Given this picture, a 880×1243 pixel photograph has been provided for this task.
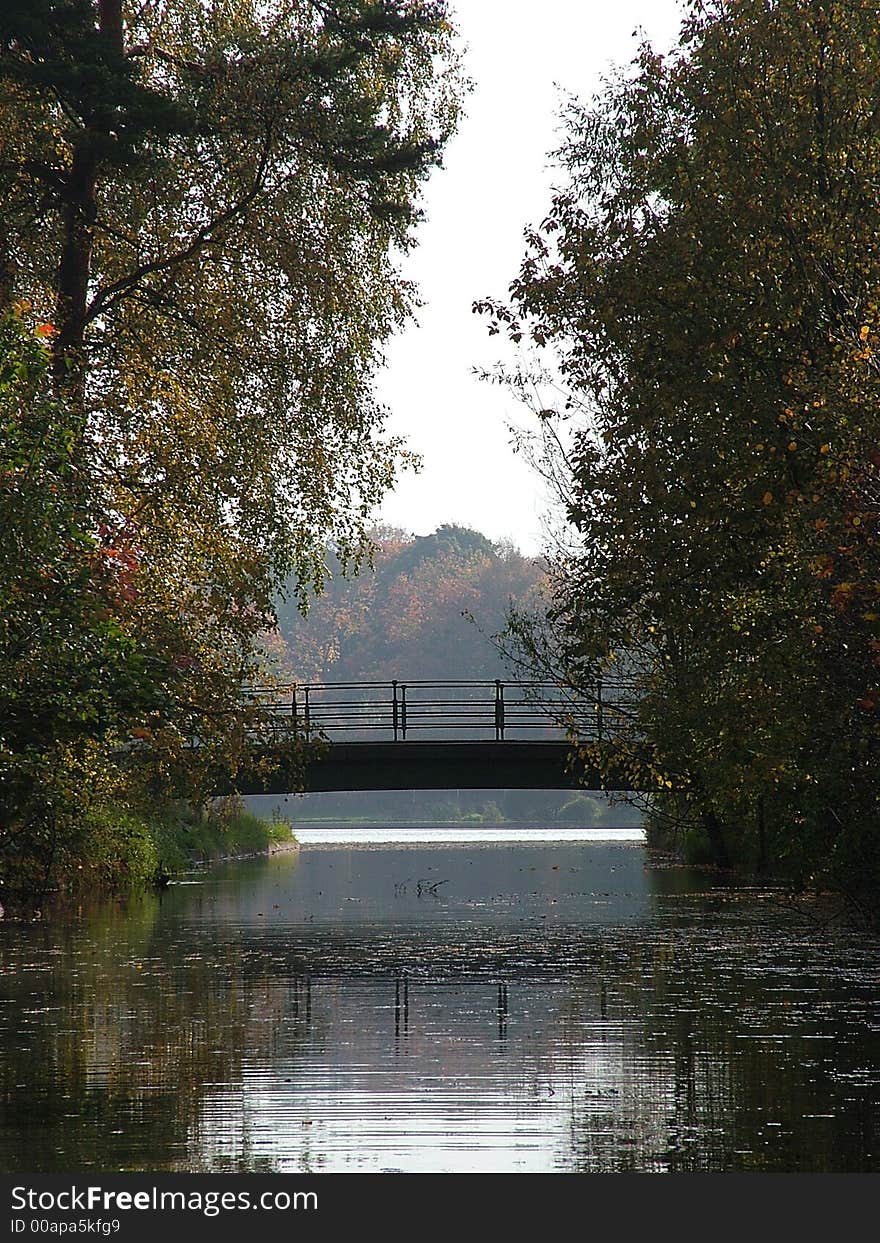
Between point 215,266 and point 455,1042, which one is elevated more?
point 215,266

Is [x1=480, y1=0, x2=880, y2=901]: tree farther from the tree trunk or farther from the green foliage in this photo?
the green foliage

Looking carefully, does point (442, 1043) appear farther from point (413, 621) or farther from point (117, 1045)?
point (413, 621)

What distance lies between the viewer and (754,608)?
16.5 meters

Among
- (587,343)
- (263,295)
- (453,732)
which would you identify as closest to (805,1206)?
(587,343)

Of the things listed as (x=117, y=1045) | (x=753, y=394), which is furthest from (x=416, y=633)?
(x=117, y=1045)

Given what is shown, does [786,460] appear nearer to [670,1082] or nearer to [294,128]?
[670,1082]

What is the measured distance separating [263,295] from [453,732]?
88821 mm

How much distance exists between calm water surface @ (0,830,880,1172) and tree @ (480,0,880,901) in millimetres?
2341

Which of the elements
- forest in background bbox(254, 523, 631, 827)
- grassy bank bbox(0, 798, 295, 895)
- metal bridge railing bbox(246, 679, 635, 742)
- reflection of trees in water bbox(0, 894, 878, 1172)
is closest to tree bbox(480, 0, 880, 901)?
reflection of trees in water bbox(0, 894, 878, 1172)

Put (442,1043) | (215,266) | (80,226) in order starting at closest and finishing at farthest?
(442,1043), (80,226), (215,266)

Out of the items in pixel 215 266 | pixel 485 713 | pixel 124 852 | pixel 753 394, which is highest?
pixel 215 266

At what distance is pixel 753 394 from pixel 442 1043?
314 inches

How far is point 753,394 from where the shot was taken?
1650cm

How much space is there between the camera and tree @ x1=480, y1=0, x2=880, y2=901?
595 inches
